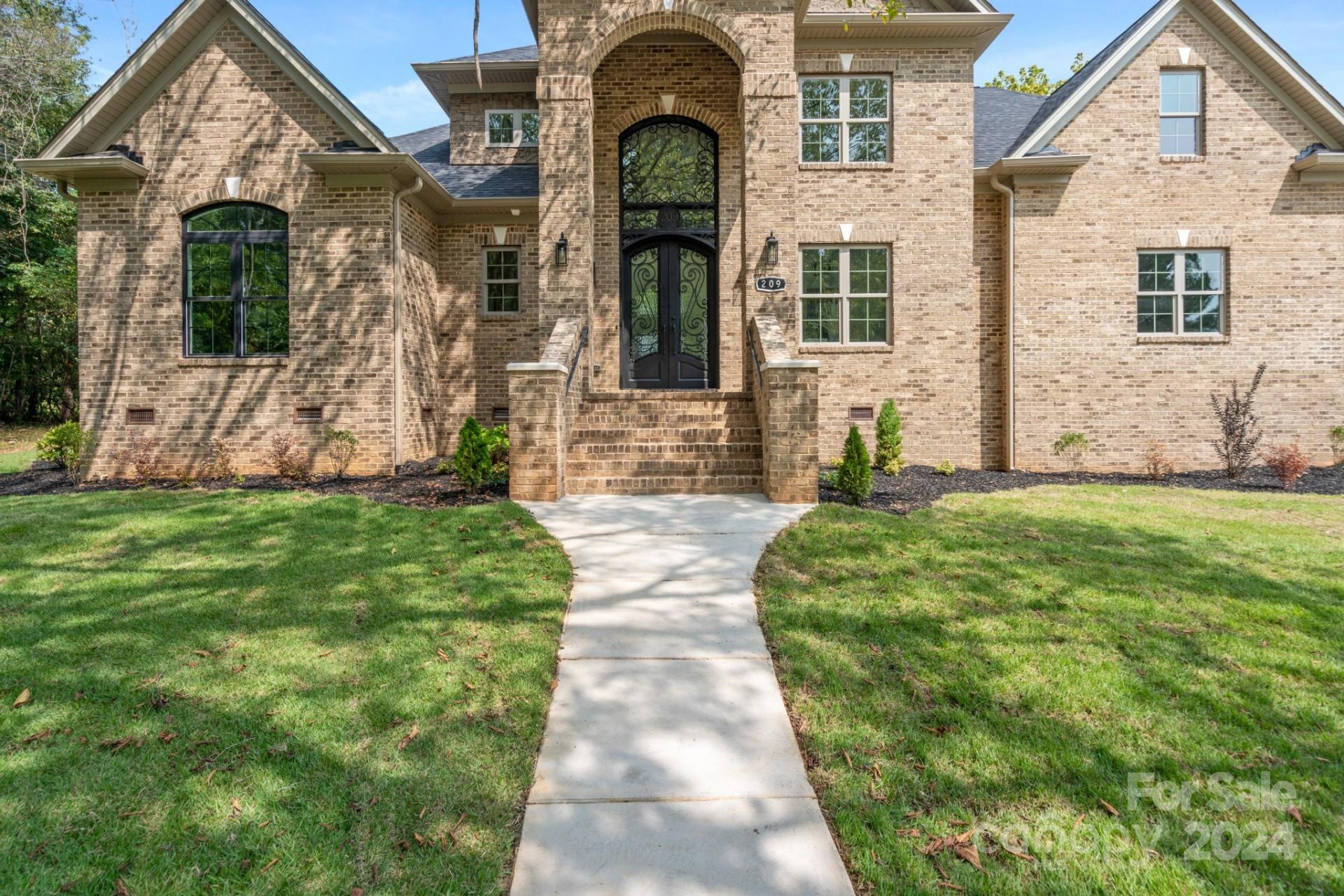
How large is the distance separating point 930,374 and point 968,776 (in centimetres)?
986

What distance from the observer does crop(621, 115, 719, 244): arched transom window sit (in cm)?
1194

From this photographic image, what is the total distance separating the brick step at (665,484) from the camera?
8039mm

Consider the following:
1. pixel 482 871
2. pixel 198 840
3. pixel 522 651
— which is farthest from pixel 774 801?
pixel 198 840

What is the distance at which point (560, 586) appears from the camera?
479 centimetres

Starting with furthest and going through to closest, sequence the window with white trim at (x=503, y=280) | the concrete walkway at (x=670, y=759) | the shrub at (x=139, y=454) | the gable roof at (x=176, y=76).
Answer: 1. the window with white trim at (x=503, y=280)
2. the shrub at (x=139, y=454)
3. the gable roof at (x=176, y=76)
4. the concrete walkway at (x=670, y=759)

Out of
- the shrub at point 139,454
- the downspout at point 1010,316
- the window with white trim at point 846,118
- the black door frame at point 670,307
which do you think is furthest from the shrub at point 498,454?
the downspout at point 1010,316

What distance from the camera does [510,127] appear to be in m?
14.5

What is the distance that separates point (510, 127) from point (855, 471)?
11.3 meters

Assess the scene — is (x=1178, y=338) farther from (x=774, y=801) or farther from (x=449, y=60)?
(x=449, y=60)

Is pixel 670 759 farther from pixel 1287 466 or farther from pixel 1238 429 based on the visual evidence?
pixel 1238 429

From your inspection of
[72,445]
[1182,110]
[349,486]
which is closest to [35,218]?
[72,445]

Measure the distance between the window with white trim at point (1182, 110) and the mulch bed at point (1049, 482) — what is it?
18.2ft

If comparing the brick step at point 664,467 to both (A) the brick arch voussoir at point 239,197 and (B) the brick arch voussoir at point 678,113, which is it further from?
(A) the brick arch voussoir at point 239,197

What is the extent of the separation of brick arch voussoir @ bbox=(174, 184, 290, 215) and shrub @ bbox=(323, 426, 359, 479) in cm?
353
